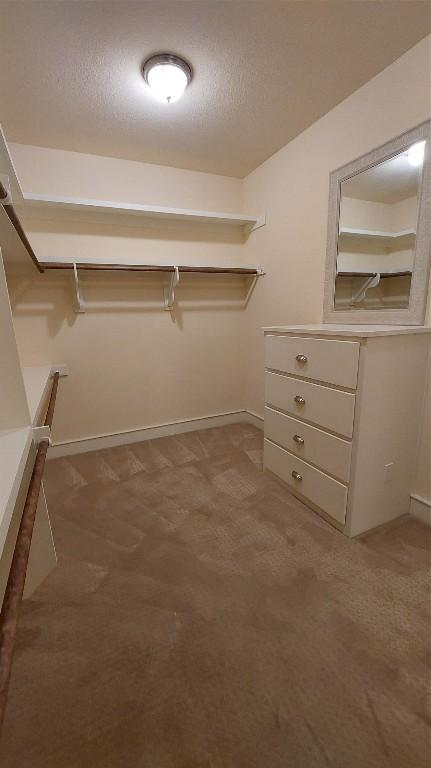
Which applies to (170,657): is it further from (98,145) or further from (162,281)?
(98,145)

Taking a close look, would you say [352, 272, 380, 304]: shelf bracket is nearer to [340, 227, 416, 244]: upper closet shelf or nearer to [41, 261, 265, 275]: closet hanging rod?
[340, 227, 416, 244]: upper closet shelf

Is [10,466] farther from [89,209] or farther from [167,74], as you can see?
[89,209]

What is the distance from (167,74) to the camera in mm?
1396

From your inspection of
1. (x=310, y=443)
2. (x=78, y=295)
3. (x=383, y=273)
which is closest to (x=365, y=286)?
(x=383, y=273)

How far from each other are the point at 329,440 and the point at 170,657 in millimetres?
1053

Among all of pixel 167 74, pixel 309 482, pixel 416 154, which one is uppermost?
pixel 167 74

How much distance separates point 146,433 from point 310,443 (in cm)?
148

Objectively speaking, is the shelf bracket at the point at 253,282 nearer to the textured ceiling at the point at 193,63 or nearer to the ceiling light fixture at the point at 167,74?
the textured ceiling at the point at 193,63

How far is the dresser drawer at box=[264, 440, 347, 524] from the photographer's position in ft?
4.80

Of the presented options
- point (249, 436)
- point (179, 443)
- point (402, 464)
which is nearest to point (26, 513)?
point (402, 464)

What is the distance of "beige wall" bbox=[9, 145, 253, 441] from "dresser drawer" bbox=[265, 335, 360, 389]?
3.20ft

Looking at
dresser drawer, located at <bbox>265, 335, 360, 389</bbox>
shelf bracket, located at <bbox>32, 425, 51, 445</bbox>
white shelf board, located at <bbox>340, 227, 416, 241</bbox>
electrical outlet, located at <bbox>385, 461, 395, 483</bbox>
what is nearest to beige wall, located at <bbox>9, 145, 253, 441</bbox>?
→ dresser drawer, located at <bbox>265, 335, 360, 389</bbox>

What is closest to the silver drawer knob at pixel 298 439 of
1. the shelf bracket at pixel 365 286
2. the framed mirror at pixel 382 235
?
the framed mirror at pixel 382 235

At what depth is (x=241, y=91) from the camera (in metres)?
1.58
